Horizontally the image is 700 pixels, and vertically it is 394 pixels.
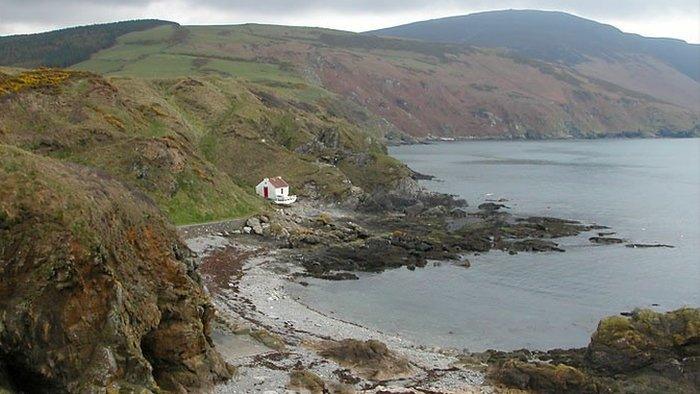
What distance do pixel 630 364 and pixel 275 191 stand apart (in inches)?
1824

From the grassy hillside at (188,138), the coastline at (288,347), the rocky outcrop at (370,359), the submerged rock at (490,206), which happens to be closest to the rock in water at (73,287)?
the coastline at (288,347)

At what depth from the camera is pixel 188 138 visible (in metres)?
69.5

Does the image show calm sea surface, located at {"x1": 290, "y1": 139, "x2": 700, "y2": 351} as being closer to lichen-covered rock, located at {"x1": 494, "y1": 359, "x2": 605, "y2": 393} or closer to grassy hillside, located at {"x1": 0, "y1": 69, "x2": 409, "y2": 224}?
lichen-covered rock, located at {"x1": 494, "y1": 359, "x2": 605, "y2": 393}

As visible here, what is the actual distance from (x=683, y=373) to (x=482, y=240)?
116ft

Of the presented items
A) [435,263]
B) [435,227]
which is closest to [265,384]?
[435,263]

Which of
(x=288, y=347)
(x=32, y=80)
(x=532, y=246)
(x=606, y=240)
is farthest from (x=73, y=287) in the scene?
(x=606, y=240)

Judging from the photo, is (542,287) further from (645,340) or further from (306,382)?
(306,382)

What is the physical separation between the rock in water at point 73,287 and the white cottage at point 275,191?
4802cm

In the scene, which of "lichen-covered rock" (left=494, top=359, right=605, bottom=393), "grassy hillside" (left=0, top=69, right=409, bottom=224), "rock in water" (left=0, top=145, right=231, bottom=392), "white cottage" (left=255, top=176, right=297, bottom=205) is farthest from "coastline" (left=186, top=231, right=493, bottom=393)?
"white cottage" (left=255, top=176, right=297, bottom=205)

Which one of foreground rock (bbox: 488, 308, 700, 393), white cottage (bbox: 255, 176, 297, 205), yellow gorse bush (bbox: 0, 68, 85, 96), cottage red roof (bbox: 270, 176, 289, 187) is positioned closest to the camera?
foreground rock (bbox: 488, 308, 700, 393)

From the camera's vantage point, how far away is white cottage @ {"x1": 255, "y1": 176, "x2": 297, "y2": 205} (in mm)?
68938

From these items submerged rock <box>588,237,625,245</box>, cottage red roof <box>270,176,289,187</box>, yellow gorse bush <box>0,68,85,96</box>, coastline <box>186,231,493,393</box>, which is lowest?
submerged rock <box>588,237,625,245</box>

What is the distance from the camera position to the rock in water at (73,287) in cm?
1641

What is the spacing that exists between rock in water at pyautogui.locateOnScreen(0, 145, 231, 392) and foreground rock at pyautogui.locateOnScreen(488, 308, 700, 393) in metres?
14.3
